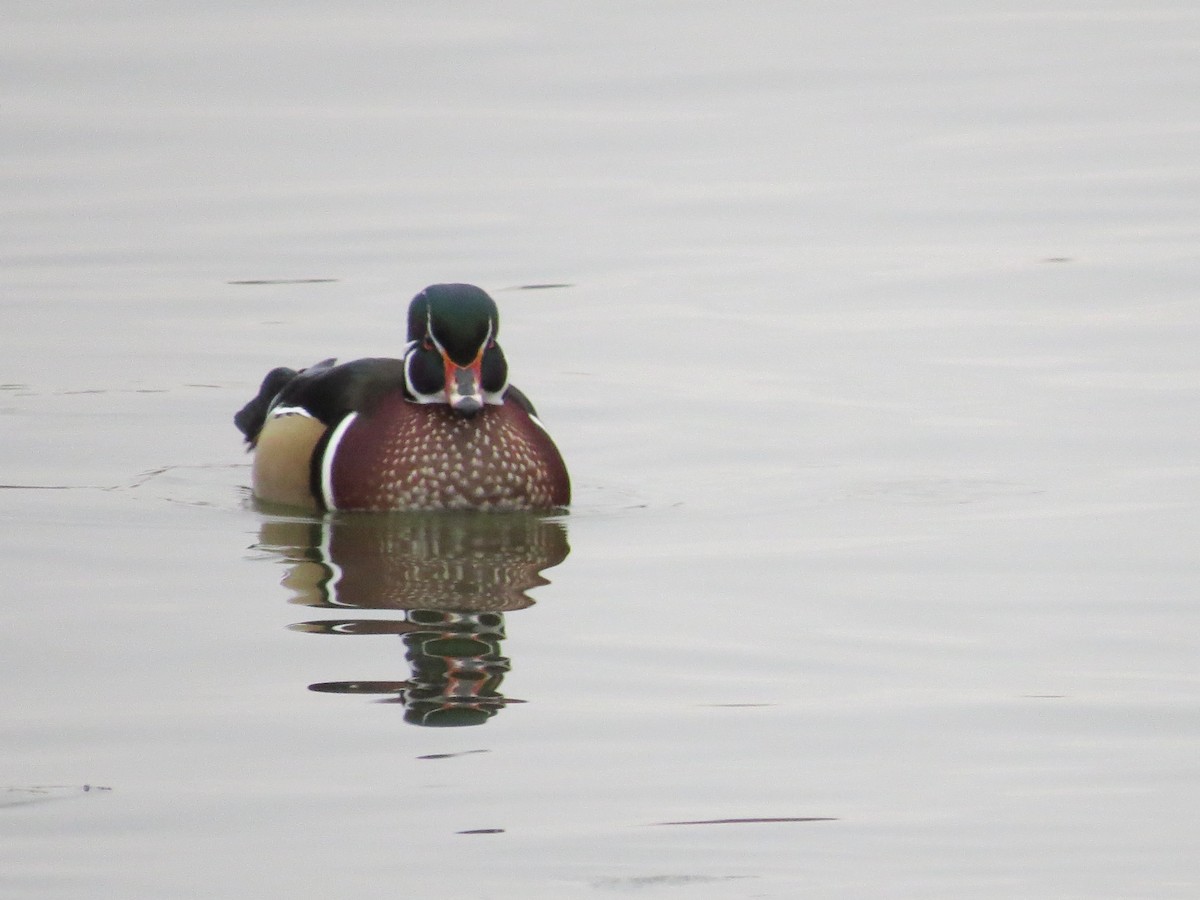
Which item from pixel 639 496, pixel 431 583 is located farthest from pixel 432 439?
pixel 431 583

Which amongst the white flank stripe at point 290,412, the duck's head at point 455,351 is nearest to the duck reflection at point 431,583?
the duck's head at point 455,351

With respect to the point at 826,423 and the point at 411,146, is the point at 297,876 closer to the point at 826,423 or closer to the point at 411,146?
the point at 826,423

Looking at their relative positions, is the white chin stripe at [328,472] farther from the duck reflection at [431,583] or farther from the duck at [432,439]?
the duck reflection at [431,583]

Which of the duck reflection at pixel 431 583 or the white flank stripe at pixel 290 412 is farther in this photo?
the white flank stripe at pixel 290 412

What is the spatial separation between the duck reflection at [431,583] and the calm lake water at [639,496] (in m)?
0.03

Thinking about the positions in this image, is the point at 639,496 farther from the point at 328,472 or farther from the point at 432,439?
the point at 328,472

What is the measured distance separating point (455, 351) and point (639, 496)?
0.94 metres

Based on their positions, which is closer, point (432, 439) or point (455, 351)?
point (455, 351)

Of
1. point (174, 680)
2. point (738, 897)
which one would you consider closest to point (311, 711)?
point (174, 680)

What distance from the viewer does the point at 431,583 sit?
9523mm

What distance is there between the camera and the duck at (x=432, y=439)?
1084cm

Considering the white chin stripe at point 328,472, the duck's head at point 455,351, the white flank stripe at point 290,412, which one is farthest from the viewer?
the white flank stripe at point 290,412

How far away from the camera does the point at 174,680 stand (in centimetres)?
808

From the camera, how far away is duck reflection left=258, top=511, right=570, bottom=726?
25.9ft
